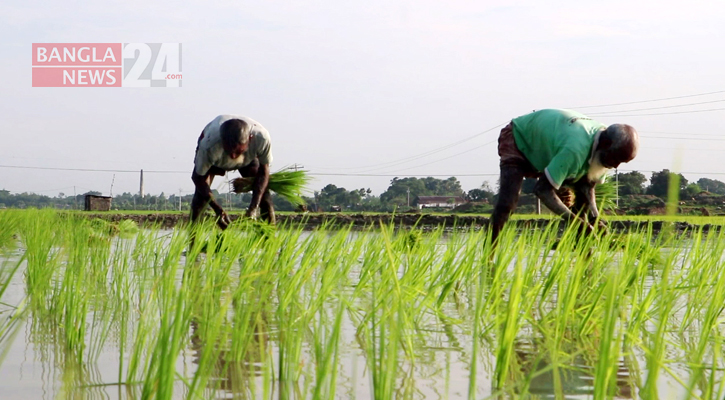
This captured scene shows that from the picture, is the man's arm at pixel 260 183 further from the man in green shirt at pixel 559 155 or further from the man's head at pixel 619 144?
the man's head at pixel 619 144

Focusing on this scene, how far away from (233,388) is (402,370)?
1.34ft

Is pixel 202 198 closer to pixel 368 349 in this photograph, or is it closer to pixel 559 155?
pixel 559 155

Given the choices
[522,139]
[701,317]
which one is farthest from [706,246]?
[522,139]

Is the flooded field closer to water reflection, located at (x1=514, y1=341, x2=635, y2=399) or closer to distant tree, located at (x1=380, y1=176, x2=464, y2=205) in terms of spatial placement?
water reflection, located at (x1=514, y1=341, x2=635, y2=399)

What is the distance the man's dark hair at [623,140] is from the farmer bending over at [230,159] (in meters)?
2.36

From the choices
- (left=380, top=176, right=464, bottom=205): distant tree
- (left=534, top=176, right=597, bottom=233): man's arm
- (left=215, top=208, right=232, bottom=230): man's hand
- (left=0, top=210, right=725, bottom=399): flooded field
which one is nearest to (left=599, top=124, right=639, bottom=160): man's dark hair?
(left=534, top=176, right=597, bottom=233): man's arm

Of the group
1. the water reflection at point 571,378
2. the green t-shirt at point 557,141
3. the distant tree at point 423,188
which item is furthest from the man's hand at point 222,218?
the distant tree at point 423,188

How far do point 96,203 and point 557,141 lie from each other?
22021mm

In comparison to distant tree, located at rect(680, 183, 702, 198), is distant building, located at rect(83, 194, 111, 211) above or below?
below

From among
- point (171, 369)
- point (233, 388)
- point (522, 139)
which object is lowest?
point (233, 388)

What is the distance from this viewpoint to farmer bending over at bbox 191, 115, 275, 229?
5227 millimetres

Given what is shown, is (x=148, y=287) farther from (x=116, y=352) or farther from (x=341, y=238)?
(x=116, y=352)

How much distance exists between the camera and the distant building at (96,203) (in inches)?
921

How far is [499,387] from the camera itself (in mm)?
1637
